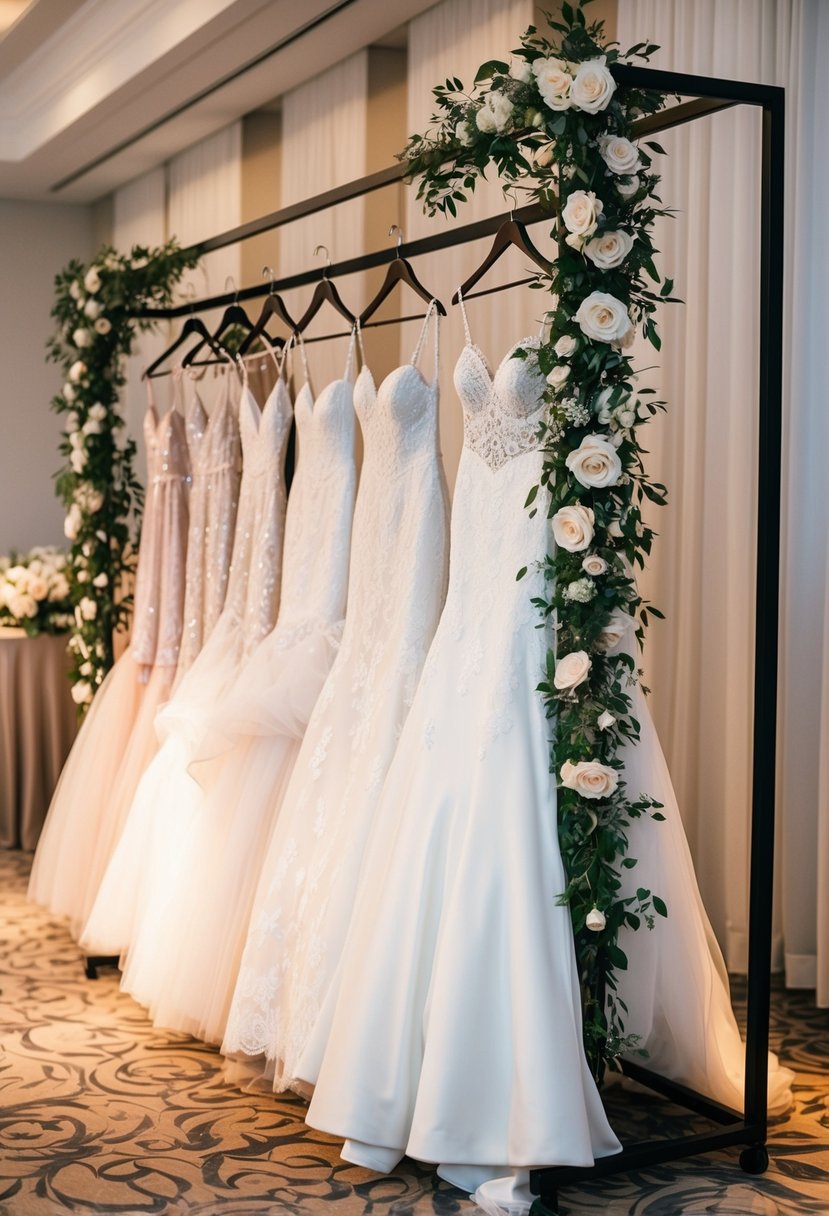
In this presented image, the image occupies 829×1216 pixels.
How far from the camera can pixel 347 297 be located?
632 centimetres

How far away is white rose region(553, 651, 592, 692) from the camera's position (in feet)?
9.62

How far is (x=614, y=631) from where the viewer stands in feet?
9.80

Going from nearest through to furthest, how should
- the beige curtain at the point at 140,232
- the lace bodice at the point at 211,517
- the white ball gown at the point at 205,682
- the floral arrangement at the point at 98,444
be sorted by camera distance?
the white ball gown at the point at 205,682 < the lace bodice at the point at 211,517 < the floral arrangement at the point at 98,444 < the beige curtain at the point at 140,232

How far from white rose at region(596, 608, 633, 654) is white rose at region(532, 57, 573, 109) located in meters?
1.05

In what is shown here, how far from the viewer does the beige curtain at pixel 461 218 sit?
5207 mm

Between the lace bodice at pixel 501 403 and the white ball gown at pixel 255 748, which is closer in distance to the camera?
the lace bodice at pixel 501 403

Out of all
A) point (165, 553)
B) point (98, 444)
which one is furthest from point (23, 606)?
point (165, 553)

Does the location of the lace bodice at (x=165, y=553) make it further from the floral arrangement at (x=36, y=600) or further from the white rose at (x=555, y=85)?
the white rose at (x=555, y=85)

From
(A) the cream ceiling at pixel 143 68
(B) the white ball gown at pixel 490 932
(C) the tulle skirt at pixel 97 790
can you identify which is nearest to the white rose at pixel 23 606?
(C) the tulle skirt at pixel 97 790

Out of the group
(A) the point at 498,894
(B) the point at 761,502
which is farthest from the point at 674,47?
(A) the point at 498,894

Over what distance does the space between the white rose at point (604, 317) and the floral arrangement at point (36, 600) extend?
4.18 metres

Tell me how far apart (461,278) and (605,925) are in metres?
3.18

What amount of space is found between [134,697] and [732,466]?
2.27 m

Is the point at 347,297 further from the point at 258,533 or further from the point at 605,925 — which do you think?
the point at 605,925
